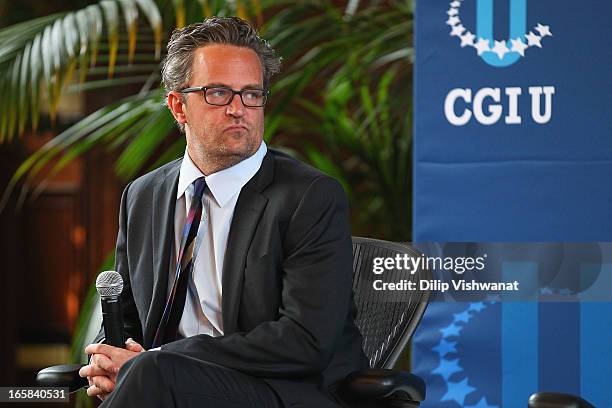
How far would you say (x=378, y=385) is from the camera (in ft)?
6.97

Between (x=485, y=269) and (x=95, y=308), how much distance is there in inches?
58.4

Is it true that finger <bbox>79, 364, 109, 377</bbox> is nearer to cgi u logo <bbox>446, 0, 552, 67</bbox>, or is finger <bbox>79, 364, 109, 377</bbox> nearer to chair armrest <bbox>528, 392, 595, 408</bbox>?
chair armrest <bbox>528, 392, 595, 408</bbox>

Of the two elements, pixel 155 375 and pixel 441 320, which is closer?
pixel 155 375

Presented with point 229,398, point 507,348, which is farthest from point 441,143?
point 229,398

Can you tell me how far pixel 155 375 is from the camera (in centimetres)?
195

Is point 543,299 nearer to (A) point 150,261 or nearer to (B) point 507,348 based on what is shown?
(B) point 507,348

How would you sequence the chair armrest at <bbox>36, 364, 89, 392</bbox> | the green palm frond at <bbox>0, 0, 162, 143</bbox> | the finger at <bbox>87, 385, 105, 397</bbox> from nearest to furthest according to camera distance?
1. the finger at <bbox>87, 385, 105, 397</bbox>
2. the chair armrest at <bbox>36, 364, 89, 392</bbox>
3. the green palm frond at <bbox>0, 0, 162, 143</bbox>

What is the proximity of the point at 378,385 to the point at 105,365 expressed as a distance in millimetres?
576

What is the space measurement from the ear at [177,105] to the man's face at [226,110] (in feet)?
0.30

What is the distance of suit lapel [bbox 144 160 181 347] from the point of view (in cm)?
242

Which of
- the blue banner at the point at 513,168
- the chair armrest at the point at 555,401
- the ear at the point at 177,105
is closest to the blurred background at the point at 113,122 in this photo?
the ear at the point at 177,105

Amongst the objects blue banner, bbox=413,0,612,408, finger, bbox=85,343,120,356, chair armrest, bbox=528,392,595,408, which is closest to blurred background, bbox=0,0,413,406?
blue banner, bbox=413,0,612,408

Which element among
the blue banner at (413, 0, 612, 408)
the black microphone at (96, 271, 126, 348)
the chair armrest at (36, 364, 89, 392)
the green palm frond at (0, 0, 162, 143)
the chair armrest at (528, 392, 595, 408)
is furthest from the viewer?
the green palm frond at (0, 0, 162, 143)

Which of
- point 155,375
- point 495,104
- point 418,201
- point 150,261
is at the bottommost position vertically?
point 155,375
